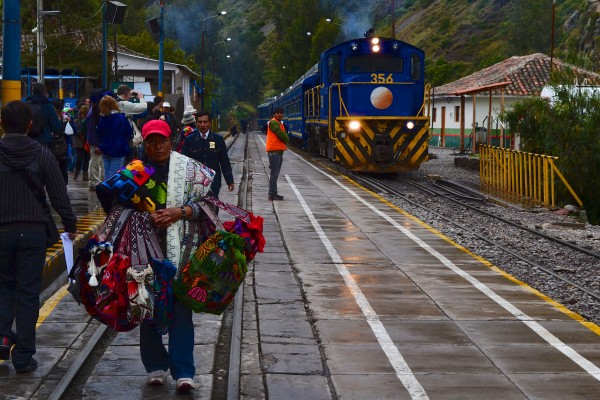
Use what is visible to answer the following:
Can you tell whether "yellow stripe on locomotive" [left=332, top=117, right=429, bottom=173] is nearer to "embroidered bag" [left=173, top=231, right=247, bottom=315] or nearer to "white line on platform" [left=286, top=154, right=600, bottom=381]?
"white line on platform" [left=286, top=154, right=600, bottom=381]

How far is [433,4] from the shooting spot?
123m

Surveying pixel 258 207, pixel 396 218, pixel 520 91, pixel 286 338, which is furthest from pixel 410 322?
pixel 520 91

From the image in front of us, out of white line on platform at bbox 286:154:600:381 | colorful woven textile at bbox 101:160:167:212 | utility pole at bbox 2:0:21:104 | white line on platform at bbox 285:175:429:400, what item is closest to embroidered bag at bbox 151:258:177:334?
colorful woven textile at bbox 101:160:167:212

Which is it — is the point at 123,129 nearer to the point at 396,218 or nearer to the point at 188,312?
the point at 396,218

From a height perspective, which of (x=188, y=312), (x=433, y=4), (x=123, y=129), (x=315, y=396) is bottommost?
(x=315, y=396)

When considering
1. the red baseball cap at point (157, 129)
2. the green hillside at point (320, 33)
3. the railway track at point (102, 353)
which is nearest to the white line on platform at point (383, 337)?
the railway track at point (102, 353)

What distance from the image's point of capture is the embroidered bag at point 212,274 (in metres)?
6.01

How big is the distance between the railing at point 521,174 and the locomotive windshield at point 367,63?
3.53 m

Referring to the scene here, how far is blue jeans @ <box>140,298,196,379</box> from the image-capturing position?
620 cm

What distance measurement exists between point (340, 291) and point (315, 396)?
3.68 m

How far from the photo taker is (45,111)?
43.8 feet

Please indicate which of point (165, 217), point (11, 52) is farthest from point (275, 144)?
point (165, 217)

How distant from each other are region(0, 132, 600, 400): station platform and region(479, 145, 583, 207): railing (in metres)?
9.15

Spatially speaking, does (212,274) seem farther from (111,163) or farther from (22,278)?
(111,163)
